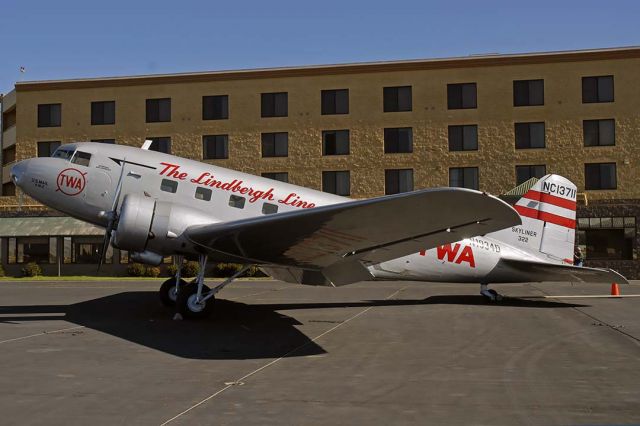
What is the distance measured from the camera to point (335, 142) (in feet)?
156

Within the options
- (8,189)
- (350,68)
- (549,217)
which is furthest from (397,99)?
(8,189)

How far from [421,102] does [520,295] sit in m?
26.2

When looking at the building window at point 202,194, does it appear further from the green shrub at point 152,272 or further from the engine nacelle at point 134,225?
the green shrub at point 152,272

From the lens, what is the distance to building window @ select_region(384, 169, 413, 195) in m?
46.4

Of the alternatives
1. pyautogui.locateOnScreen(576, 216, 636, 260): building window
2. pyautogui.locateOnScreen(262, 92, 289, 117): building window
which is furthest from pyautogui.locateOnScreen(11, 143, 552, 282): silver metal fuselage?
pyautogui.locateOnScreen(262, 92, 289, 117): building window

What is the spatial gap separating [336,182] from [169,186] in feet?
103

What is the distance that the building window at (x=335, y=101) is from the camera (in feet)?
156

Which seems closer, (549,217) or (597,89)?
(549,217)

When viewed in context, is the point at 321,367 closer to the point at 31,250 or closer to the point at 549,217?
the point at 549,217

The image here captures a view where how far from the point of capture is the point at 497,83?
150 ft

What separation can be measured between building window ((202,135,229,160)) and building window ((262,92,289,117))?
12.6 feet

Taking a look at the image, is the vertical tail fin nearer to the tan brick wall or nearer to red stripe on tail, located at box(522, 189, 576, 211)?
red stripe on tail, located at box(522, 189, 576, 211)

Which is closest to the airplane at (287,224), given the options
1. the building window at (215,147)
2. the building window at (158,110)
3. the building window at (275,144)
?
the building window at (275,144)

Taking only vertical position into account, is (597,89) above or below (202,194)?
above
